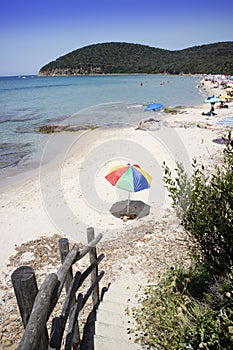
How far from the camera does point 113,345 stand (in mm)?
3416

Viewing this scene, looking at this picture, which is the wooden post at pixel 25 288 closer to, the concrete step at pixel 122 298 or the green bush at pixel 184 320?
the green bush at pixel 184 320

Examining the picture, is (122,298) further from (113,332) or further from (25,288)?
(25,288)

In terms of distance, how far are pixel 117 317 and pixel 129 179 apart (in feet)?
11.6

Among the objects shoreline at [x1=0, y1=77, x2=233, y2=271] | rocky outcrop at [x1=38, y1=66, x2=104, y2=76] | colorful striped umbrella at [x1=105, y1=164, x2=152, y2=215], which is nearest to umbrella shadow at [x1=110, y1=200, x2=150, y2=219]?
shoreline at [x1=0, y1=77, x2=233, y2=271]

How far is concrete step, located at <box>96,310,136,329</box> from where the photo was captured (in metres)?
3.75

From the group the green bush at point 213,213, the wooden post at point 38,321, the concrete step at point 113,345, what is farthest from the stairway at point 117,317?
the wooden post at point 38,321

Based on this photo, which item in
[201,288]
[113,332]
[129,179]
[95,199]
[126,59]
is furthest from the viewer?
[126,59]

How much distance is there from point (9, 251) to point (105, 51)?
192 metres

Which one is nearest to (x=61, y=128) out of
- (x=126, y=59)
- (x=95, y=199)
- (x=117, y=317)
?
(x=95, y=199)

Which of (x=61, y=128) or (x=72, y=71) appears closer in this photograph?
(x=61, y=128)

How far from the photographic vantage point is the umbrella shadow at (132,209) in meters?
7.46

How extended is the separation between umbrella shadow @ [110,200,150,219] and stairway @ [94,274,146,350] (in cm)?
260

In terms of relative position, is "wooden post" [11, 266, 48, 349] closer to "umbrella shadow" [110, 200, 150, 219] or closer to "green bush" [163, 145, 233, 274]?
"green bush" [163, 145, 233, 274]

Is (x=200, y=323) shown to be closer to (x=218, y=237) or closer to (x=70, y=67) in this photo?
(x=218, y=237)
